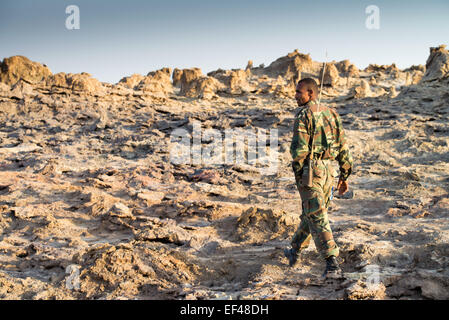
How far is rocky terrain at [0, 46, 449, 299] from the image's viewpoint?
2520 mm

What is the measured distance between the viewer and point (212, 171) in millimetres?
7090

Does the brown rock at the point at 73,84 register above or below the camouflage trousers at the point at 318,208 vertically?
above

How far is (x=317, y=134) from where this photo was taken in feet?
8.79

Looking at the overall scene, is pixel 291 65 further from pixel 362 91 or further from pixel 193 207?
pixel 193 207

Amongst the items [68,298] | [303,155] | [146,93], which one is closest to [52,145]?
[146,93]

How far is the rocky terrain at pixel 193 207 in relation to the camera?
2520 mm

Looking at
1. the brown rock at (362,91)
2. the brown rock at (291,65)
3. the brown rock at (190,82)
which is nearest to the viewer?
the brown rock at (362,91)

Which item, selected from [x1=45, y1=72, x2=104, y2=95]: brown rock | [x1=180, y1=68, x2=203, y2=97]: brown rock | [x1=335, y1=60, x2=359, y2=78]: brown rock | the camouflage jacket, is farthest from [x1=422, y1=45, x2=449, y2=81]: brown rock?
[x1=45, y1=72, x2=104, y2=95]: brown rock

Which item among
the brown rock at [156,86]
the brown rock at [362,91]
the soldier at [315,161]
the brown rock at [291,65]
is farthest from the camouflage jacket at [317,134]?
the brown rock at [291,65]

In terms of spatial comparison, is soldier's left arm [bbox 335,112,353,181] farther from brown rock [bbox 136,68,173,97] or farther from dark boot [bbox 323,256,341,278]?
Result: brown rock [bbox 136,68,173,97]

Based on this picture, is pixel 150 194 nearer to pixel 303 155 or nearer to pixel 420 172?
pixel 303 155

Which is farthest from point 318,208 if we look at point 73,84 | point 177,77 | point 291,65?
point 291,65

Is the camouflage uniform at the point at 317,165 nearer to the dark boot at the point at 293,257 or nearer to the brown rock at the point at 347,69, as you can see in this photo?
the dark boot at the point at 293,257
